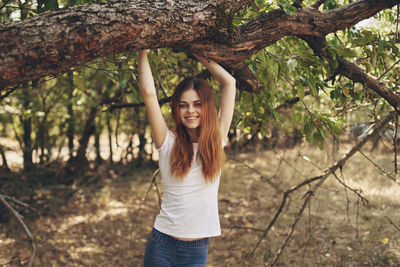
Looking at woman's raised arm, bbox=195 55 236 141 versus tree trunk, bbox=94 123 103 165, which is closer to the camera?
woman's raised arm, bbox=195 55 236 141

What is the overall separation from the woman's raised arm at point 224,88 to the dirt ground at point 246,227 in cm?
116

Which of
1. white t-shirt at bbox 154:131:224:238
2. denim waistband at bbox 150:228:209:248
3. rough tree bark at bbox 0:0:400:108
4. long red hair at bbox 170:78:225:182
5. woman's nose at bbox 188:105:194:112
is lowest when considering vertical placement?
denim waistband at bbox 150:228:209:248

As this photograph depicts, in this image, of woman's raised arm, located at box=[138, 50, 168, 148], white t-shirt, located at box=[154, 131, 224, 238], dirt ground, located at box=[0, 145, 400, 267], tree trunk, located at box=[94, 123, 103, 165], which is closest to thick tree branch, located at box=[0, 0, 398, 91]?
woman's raised arm, located at box=[138, 50, 168, 148]

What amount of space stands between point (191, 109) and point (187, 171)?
41 cm

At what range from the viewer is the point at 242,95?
10.3 ft

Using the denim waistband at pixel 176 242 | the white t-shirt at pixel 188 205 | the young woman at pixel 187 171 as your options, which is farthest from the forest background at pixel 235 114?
the denim waistband at pixel 176 242

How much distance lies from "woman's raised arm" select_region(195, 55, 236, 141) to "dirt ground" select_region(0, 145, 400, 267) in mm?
1162

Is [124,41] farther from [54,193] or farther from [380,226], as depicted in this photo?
[54,193]

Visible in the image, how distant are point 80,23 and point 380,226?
491 cm

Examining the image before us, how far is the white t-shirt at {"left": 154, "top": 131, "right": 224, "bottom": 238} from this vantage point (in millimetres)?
2072

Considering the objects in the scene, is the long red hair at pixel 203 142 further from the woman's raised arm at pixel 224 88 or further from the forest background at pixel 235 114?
the forest background at pixel 235 114

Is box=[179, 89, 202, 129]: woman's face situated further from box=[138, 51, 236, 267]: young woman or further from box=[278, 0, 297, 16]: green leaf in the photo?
box=[278, 0, 297, 16]: green leaf

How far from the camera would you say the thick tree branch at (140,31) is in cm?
130

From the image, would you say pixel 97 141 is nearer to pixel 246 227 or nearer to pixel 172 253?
pixel 246 227
